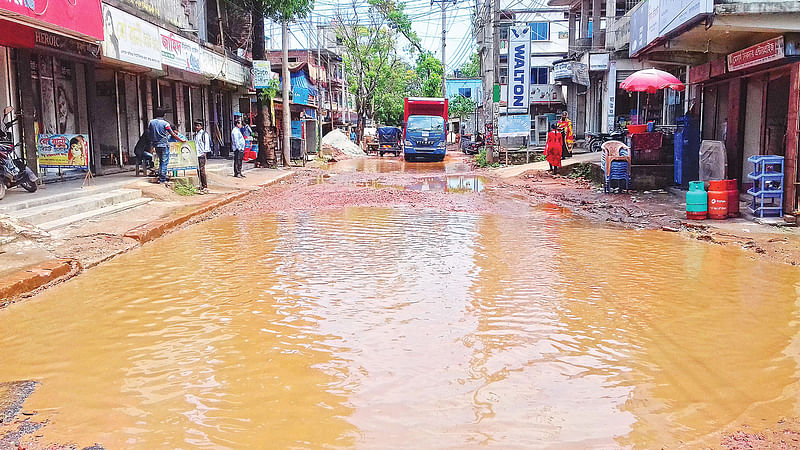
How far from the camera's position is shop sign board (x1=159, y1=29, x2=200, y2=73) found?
16.2 m

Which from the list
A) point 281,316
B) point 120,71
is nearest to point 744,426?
point 281,316

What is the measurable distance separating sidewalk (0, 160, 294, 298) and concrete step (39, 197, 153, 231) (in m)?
0.09

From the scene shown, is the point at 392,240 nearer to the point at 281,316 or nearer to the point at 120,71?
the point at 281,316

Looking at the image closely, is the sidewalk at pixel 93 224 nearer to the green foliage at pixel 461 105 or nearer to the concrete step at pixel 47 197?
the concrete step at pixel 47 197

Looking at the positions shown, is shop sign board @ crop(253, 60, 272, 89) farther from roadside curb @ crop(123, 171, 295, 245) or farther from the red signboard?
the red signboard

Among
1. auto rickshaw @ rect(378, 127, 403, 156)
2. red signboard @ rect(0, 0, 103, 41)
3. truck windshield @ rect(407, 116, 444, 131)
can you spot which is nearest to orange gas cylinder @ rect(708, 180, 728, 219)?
red signboard @ rect(0, 0, 103, 41)

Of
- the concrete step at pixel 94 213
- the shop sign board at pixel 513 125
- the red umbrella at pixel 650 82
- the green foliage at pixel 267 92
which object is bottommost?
the concrete step at pixel 94 213

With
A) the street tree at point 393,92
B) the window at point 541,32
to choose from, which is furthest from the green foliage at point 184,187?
the window at point 541,32

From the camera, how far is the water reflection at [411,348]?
3605mm

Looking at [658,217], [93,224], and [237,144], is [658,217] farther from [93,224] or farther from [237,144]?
[237,144]

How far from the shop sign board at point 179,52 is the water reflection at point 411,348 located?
9.43 meters

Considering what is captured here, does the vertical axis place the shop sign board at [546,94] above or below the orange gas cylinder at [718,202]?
above

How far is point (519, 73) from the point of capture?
84.7 feet

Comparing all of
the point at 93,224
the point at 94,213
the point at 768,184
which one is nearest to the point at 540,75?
the point at 768,184
